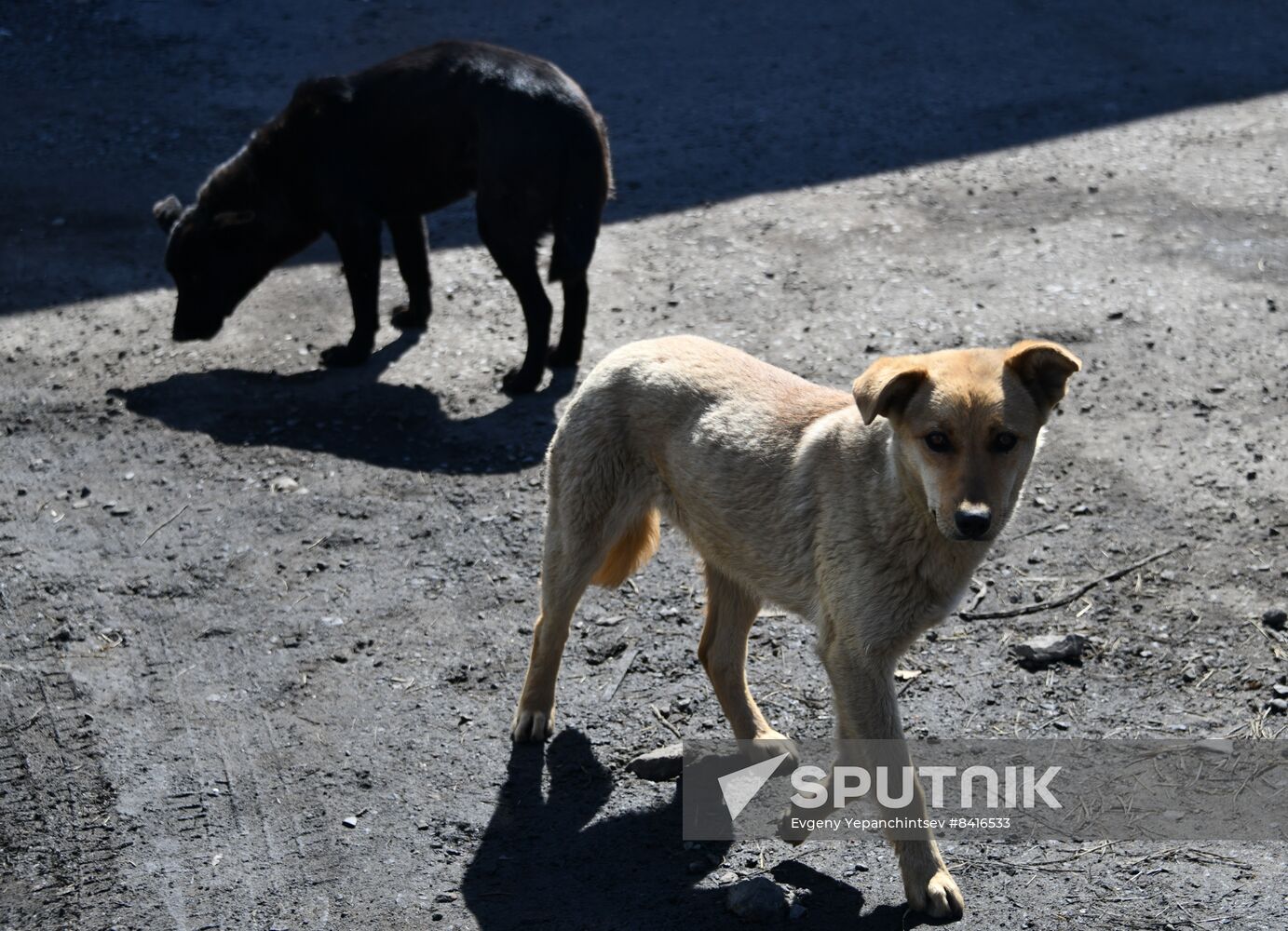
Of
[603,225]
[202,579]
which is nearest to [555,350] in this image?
[603,225]

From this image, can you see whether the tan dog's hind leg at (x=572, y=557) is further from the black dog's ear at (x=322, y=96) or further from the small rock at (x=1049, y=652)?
the black dog's ear at (x=322, y=96)

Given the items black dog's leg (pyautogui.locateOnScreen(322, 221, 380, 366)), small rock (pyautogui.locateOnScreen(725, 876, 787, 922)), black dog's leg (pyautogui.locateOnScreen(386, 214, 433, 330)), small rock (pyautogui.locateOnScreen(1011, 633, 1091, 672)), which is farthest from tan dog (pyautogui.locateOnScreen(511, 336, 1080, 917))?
black dog's leg (pyautogui.locateOnScreen(386, 214, 433, 330))

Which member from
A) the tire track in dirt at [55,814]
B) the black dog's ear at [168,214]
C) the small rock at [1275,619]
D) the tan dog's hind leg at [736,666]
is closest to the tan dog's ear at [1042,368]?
the tan dog's hind leg at [736,666]

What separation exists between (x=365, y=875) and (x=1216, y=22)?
40.2 feet

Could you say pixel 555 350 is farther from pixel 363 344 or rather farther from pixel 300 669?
pixel 300 669

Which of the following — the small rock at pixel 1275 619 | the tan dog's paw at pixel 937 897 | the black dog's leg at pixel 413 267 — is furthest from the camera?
the black dog's leg at pixel 413 267

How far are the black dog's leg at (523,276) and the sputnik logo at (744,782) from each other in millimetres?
3349

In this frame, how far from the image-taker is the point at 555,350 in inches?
316

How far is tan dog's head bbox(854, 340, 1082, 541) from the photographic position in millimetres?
3852

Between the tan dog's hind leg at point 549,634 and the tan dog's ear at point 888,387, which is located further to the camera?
the tan dog's hind leg at point 549,634

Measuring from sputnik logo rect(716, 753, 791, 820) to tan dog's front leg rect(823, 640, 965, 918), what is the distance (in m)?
0.74

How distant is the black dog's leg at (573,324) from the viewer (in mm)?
7773

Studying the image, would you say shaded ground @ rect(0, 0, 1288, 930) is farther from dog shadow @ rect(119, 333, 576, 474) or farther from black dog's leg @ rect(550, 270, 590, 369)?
black dog's leg @ rect(550, 270, 590, 369)

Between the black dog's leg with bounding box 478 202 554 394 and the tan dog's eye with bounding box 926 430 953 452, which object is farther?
the black dog's leg with bounding box 478 202 554 394
